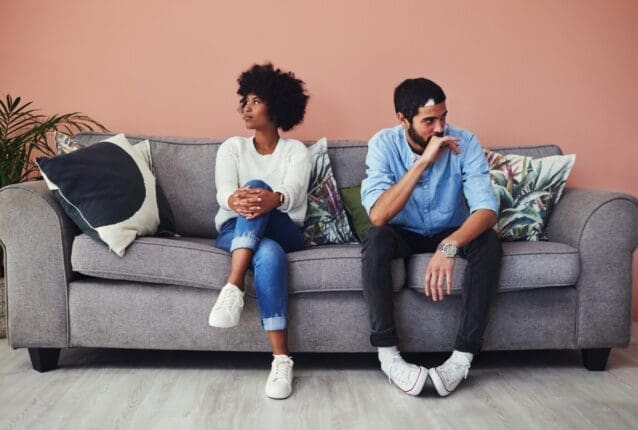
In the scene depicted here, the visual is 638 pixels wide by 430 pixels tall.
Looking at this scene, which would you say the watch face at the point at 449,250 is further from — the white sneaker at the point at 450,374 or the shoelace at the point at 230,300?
the shoelace at the point at 230,300

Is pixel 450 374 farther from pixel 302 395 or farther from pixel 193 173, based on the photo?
pixel 193 173

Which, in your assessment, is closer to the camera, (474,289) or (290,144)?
(474,289)

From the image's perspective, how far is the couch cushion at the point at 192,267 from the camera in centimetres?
205

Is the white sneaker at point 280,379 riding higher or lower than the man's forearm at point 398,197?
lower

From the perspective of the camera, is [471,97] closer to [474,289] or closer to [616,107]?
[616,107]

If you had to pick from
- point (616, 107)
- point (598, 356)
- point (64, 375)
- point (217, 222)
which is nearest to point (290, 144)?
point (217, 222)

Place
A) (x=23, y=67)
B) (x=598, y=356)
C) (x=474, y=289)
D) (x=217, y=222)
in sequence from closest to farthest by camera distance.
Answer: (x=474, y=289), (x=598, y=356), (x=217, y=222), (x=23, y=67)

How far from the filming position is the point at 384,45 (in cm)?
302

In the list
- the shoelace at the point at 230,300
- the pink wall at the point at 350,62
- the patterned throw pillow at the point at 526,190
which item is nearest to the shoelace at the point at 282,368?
the shoelace at the point at 230,300

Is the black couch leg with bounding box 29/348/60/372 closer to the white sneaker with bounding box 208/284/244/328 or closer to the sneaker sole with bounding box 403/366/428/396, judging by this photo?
the white sneaker with bounding box 208/284/244/328

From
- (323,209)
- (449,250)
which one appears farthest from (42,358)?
(449,250)

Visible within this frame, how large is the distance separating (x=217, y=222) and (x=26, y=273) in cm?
69

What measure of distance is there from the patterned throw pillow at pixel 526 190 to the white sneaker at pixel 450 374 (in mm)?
653

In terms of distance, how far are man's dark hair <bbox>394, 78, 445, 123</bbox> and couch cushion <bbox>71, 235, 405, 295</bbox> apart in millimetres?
536
